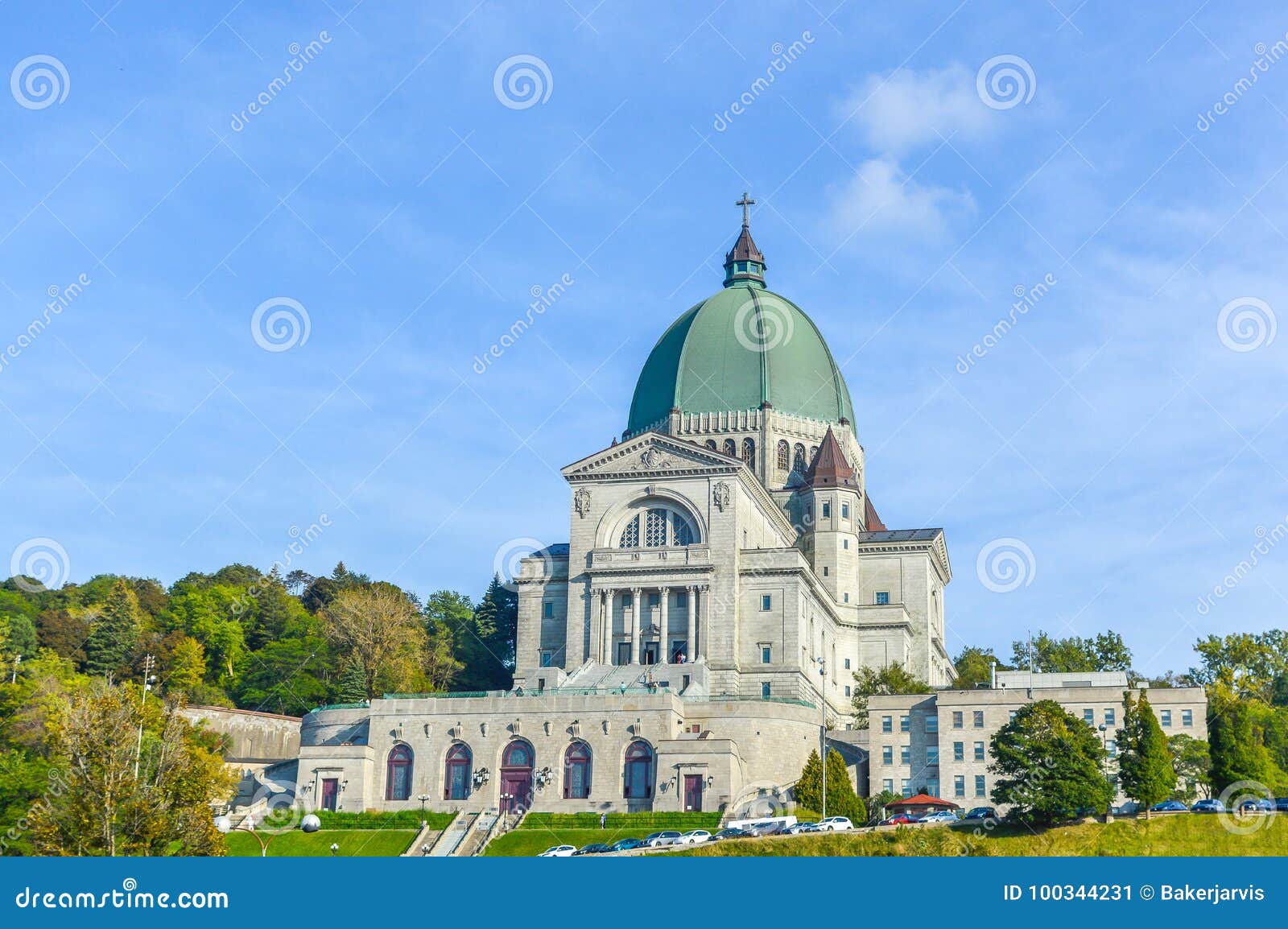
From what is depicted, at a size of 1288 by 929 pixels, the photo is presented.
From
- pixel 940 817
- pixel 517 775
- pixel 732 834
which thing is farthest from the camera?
pixel 517 775

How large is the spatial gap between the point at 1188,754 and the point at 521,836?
106 ft

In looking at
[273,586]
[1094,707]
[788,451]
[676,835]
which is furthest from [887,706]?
[273,586]

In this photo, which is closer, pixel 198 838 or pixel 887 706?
pixel 198 838

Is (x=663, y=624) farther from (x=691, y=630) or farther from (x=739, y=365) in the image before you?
(x=739, y=365)

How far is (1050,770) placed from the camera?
73375 mm

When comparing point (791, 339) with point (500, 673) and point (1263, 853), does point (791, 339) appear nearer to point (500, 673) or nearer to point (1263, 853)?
point (500, 673)

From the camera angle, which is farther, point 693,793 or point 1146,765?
point 693,793

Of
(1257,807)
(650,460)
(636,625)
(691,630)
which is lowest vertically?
(1257,807)

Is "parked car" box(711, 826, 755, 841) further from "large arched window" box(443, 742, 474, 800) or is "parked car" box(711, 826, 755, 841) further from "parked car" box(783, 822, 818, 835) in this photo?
"large arched window" box(443, 742, 474, 800)

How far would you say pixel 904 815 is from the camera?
3027 inches

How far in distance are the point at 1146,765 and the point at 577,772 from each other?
1086 inches

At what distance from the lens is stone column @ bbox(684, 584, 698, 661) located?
98875 mm

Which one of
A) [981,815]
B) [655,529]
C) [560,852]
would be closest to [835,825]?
[981,815]

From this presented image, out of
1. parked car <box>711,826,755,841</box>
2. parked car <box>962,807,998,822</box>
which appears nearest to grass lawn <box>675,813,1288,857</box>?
parked car <box>962,807,998,822</box>
